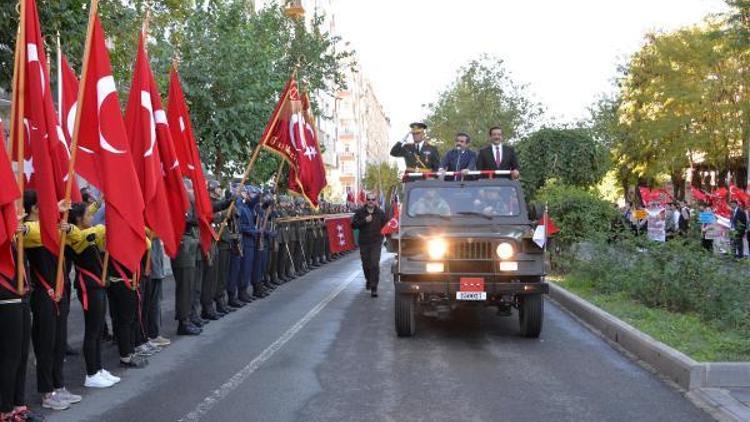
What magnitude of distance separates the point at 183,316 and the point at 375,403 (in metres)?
4.31

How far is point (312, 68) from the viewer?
89.5ft

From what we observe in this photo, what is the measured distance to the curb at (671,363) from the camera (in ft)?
23.0

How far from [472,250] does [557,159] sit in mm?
12238

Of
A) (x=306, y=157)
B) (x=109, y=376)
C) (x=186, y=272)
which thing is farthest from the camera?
(x=306, y=157)

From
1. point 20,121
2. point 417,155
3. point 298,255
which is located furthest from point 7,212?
point 298,255

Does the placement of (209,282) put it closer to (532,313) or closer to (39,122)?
(532,313)

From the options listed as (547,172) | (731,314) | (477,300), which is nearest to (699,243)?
(731,314)

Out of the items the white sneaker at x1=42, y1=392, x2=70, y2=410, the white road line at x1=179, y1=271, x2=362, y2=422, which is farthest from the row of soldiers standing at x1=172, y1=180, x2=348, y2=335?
the white sneaker at x1=42, y1=392, x2=70, y2=410

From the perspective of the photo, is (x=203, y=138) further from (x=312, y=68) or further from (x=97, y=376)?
(x=97, y=376)

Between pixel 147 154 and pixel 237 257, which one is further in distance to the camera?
pixel 237 257

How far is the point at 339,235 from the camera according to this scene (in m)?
27.1

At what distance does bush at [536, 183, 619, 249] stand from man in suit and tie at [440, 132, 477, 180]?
4.09 metres

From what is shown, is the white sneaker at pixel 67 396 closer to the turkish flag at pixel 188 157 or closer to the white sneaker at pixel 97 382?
the white sneaker at pixel 97 382

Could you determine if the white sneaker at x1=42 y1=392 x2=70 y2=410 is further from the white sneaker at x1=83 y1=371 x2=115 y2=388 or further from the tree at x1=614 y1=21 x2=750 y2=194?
the tree at x1=614 y1=21 x2=750 y2=194
